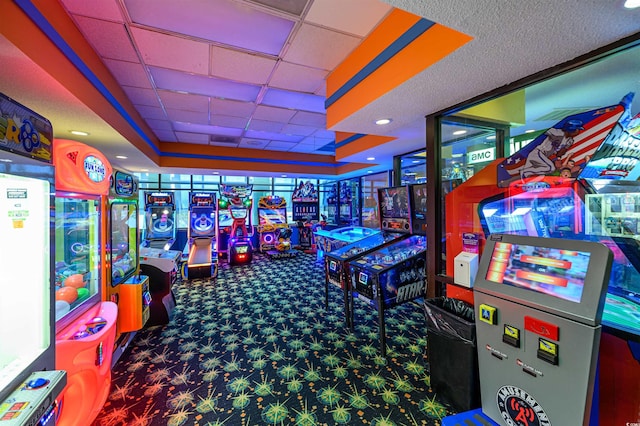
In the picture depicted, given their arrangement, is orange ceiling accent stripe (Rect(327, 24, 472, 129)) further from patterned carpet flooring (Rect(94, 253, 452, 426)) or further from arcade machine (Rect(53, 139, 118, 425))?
patterned carpet flooring (Rect(94, 253, 452, 426))

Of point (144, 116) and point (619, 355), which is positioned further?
point (144, 116)

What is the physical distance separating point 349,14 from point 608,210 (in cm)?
205

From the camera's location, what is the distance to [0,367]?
101 cm

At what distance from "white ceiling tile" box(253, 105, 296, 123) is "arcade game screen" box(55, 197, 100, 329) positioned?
2.50 metres

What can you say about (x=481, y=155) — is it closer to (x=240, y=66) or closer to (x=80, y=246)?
(x=240, y=66)

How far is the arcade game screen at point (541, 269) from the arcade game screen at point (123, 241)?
119 inches

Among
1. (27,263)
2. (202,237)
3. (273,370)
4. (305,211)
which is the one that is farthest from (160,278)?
(305,211)

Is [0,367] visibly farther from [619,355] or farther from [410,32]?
[619,355]

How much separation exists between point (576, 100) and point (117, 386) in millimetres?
4644

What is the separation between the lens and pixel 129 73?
9.36ft

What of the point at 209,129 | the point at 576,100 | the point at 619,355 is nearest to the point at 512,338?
the point at 619,355

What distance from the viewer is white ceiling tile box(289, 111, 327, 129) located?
418cm

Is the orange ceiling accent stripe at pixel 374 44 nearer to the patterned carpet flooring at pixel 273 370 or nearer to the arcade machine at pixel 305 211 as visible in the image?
the patterned carpet flooring at pixel 273 370

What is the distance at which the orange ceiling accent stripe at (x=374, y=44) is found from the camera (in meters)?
1.86
